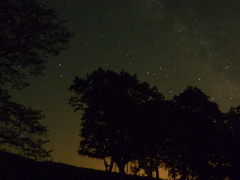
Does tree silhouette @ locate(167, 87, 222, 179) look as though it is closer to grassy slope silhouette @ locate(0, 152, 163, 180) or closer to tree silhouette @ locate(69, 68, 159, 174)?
tree silhouette @ locate(69, 68, 159, 174)

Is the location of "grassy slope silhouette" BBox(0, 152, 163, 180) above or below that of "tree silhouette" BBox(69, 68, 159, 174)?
below

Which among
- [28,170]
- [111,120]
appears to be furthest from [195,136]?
A: [28,170]

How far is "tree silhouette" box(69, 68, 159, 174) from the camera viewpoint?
27484 mm

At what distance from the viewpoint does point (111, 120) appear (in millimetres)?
27500

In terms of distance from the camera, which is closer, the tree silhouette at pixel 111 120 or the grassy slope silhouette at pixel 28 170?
the grassy slope silhouette at pixel 28 170

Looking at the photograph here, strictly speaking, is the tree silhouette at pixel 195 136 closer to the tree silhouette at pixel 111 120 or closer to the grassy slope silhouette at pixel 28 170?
the tree silhouette at pixel 111 120

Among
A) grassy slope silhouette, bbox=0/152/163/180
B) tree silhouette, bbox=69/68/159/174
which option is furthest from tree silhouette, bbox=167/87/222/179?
grassy slope silhouette, bbox=0/152/163/180

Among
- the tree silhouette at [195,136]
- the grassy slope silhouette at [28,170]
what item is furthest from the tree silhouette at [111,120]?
the tree silhouette at [195,136]

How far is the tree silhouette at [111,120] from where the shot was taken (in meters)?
27.5

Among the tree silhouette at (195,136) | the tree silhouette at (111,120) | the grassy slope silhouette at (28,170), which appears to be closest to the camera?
the grassy slope silhouette at (28,170)

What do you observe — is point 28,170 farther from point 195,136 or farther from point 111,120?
point 195,136

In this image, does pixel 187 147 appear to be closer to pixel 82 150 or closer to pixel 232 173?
pixel 232 173

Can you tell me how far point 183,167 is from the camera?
3834 cm

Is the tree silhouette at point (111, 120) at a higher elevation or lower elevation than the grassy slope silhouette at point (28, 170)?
higher
